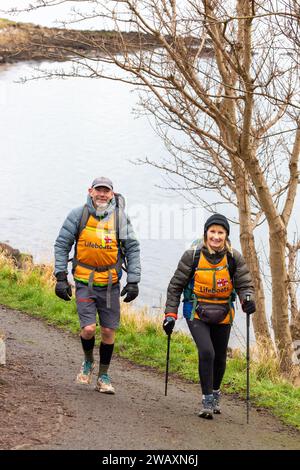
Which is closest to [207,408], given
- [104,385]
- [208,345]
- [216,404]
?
[216,404]

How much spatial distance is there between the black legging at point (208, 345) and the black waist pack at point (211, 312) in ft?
0.23

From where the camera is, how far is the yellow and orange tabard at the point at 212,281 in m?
6.80

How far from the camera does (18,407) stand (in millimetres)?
6441

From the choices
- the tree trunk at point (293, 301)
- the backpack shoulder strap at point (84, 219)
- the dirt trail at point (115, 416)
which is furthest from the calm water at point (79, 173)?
the backpack shoulder strap at point (84, 219)

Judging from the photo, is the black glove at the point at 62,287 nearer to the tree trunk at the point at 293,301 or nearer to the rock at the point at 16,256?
the tree trunk at the point at 293,301

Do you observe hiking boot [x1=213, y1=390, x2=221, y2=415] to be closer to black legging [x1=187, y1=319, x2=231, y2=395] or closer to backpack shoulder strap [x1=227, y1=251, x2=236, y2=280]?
black legging [x1=187, y1=319, x2=231, y2=395]

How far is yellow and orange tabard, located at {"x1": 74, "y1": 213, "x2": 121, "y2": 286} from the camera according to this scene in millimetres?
7066

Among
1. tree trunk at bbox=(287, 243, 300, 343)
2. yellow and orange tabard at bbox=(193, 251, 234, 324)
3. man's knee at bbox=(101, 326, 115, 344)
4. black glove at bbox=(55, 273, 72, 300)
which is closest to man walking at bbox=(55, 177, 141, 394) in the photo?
black glove at bbox=(55, 273, 72, 300)

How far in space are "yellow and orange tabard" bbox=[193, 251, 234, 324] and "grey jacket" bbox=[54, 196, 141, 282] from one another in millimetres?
691

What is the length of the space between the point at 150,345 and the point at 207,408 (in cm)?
317

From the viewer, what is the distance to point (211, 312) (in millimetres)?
6844

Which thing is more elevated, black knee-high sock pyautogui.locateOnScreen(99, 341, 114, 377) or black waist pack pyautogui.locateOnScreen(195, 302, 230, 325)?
black waist pack pyautogui.locateOnScreen(195, 302, 230, 325)

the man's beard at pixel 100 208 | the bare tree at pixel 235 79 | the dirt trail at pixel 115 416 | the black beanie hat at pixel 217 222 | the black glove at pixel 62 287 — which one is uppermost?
the bare tree at pixel 235 79

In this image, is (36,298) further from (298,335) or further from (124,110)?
(124,110)
